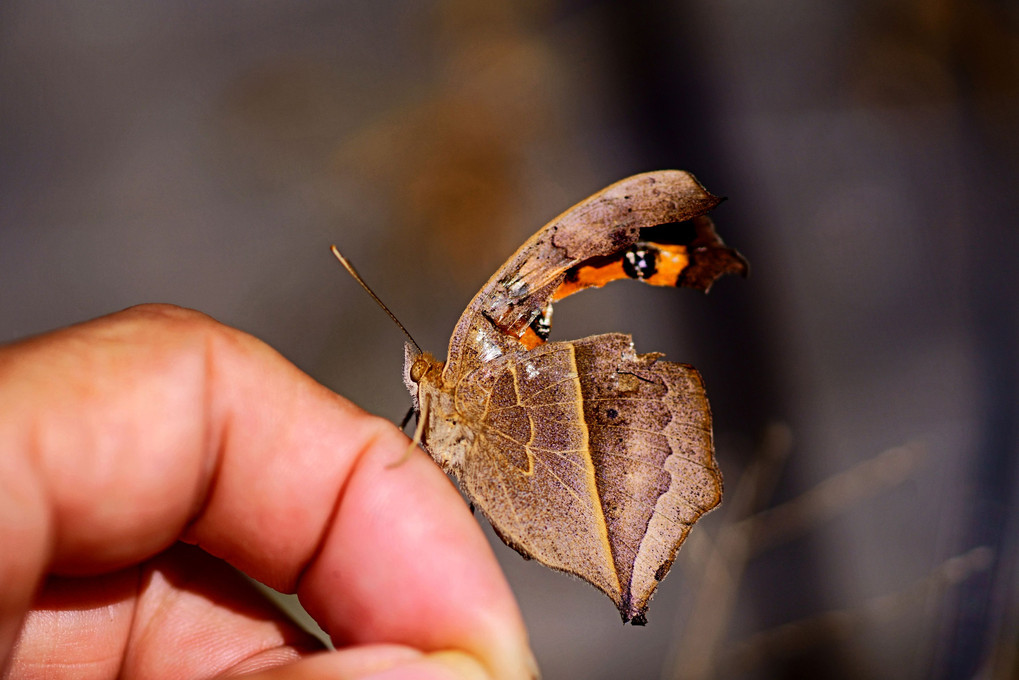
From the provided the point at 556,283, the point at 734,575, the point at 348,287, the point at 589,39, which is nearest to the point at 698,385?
the point at 556,283

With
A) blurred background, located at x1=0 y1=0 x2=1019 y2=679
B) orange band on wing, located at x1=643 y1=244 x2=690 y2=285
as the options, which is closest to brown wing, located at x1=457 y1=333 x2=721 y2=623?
orange band on wing, located at x1=643 y1=244 x2=690 y2=285

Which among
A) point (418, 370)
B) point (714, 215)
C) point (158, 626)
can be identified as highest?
point (418, 370)

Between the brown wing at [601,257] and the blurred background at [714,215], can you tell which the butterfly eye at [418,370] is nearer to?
the brown wing at [601,257]

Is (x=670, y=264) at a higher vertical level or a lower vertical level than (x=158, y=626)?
higher

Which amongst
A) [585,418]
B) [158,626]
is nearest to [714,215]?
[585,418]

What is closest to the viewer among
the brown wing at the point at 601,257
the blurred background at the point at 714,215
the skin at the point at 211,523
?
the skin at the point at 211,523

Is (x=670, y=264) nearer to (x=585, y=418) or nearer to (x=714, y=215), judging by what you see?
(x=585, y=418)

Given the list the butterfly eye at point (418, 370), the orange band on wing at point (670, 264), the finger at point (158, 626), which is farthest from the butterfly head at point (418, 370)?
the finger at point (158, 626)
